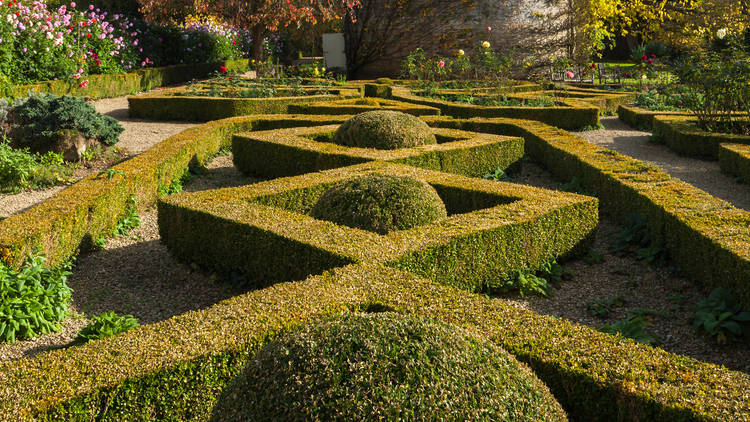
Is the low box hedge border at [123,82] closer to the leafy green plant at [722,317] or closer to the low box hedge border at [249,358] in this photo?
the low box hedge border at [249,358]

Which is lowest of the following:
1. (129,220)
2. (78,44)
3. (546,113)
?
(129,220)

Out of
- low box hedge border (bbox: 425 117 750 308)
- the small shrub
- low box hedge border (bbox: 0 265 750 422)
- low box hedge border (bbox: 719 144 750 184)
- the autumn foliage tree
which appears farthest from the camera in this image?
the autumn foliage tree

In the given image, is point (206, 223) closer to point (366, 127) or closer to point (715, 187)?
point (366, 127)

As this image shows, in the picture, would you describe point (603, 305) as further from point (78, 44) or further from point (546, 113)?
point (78, 44)

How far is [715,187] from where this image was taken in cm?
830

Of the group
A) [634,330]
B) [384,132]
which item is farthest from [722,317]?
[384,132]

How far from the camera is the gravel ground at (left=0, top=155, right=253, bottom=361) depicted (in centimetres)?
466

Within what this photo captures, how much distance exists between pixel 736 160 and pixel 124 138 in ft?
33.3

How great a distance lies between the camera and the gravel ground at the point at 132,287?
466 cm

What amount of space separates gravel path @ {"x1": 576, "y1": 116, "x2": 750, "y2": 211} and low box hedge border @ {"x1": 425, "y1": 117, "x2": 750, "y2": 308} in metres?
1.39

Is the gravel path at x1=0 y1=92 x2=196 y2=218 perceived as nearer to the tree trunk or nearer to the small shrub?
the small shrub

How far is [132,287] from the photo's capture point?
17.9 feet

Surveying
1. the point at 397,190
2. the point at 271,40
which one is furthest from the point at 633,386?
the point at 271,40

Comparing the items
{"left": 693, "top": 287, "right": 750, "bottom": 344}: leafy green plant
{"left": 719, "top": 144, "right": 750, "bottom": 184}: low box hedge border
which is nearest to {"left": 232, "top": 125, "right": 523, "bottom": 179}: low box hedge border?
{"left": 719, "top": 144, "right": 750, "bottom": 184}: low box hedge border
